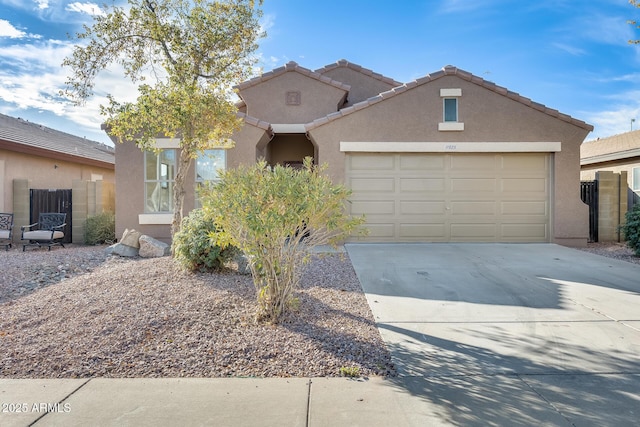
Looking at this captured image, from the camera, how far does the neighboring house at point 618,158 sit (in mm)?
14445

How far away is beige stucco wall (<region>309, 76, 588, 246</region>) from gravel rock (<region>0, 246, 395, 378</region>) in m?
5.78

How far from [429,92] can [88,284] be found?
32.0 ft

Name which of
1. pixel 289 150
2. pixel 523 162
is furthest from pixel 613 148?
pixel 289 150

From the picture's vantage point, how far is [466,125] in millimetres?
11164

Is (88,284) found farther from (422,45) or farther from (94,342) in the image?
(422,45)

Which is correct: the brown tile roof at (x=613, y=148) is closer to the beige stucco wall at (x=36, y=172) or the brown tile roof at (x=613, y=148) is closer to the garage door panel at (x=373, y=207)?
the garage door panel at (x=373, y=207)

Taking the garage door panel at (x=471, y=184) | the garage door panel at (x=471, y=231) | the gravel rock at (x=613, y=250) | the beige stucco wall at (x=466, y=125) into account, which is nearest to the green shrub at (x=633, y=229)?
the gravel rock at (x=613, y=250)

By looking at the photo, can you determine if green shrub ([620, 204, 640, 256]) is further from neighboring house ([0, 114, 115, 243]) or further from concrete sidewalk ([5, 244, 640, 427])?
neighboring house ([0, 114, 115, 243])

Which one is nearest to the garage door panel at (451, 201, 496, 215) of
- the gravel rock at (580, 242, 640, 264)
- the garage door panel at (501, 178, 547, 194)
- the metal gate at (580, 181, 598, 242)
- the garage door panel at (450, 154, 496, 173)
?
the garage door panel at (501, 178, 547, 194)

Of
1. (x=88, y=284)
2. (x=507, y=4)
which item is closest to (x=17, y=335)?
(x=88, y=284)

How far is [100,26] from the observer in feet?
24.6

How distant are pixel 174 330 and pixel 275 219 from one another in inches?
68.5

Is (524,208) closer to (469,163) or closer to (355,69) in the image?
(469,163)

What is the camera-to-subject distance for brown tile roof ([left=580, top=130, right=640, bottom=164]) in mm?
14647
